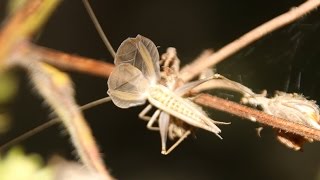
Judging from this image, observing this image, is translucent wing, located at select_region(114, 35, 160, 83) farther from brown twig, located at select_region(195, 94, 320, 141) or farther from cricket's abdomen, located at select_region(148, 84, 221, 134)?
brown twig, located at select_region(195, 94, 320, 141)

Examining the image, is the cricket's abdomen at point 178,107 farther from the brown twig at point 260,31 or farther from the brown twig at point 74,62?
the brown twig at point 74,62

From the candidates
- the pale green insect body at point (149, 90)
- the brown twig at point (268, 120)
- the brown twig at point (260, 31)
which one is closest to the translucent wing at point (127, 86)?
the pale green insect body at point (149, 90)

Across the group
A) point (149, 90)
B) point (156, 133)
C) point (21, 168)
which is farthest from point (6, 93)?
point (156, 133)

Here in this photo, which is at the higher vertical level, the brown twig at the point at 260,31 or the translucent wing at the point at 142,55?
the translucent wing at the point at 142,55

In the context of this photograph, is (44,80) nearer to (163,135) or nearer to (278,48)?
(163,135)

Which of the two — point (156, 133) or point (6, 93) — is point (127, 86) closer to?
point (6, 93)
